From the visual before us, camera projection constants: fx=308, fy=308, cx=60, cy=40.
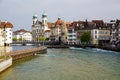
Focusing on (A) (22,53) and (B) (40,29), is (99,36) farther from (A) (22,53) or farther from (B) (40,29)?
(B) (40,29)

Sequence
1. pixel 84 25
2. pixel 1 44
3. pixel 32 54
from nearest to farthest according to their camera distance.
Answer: pixel 32 54
pixel 1 44
pixel 84 25

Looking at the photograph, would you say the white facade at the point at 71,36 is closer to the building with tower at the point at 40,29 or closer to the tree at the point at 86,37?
the tree at the point at 86,37

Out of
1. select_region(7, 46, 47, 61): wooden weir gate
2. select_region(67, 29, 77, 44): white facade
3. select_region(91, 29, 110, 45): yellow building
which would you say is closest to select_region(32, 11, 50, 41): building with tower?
select_region(67, 29, 77, 44): white facade

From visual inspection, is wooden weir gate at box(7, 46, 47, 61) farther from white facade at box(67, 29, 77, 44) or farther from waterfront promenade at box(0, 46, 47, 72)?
white facade at box(67, 29, 77, 44)

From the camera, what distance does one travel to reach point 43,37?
179 metres

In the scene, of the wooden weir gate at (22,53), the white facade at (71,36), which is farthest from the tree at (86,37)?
the wooden weir gate at (22,53)

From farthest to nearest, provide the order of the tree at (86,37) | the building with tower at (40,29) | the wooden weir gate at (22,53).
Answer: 1. the building with tower at (40,29)
2. the tree at (86,37)
3. the wooden weir gate at (22,53)

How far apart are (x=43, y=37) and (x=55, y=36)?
20813 mm

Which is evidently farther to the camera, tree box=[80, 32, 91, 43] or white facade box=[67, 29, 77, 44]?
white facade box=[67, 29, 77, 44]

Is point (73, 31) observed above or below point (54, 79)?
above

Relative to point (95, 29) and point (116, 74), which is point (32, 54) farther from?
point (95, 29)

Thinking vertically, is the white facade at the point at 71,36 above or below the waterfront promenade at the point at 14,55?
above

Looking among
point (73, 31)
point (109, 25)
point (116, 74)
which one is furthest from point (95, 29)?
point (116, 74)

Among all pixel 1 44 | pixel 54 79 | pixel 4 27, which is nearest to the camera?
pixel 54 79
